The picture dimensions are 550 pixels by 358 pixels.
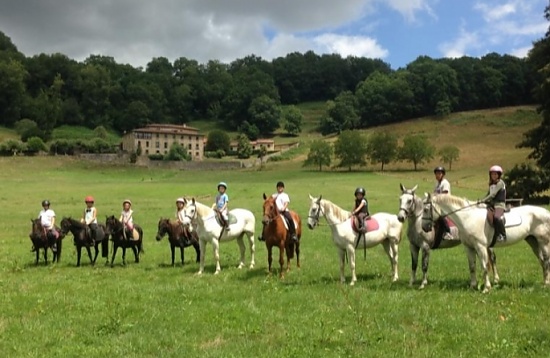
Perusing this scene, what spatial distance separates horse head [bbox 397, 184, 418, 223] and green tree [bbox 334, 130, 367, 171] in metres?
87.2

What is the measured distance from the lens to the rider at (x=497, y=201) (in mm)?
13750

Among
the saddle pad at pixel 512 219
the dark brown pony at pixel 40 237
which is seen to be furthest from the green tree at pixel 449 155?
the dark brown pony at pixel 40 237

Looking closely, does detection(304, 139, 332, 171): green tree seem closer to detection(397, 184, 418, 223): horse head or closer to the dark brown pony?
the dark brown pony

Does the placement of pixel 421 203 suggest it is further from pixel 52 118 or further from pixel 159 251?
pixel 52 118

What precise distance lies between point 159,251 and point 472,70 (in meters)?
174

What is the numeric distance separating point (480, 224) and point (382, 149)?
88.0m

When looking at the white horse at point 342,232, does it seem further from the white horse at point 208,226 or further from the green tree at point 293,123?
the green tree at point 293,123

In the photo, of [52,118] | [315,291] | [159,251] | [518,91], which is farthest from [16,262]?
[518,91]

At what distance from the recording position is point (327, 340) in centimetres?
968

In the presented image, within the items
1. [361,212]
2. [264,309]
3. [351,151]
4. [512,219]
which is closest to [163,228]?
[361,212]

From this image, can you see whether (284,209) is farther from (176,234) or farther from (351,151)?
(351,151)

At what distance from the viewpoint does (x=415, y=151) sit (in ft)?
318

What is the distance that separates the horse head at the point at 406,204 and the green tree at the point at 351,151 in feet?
286

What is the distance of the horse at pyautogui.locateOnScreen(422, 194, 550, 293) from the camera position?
1385 cm
